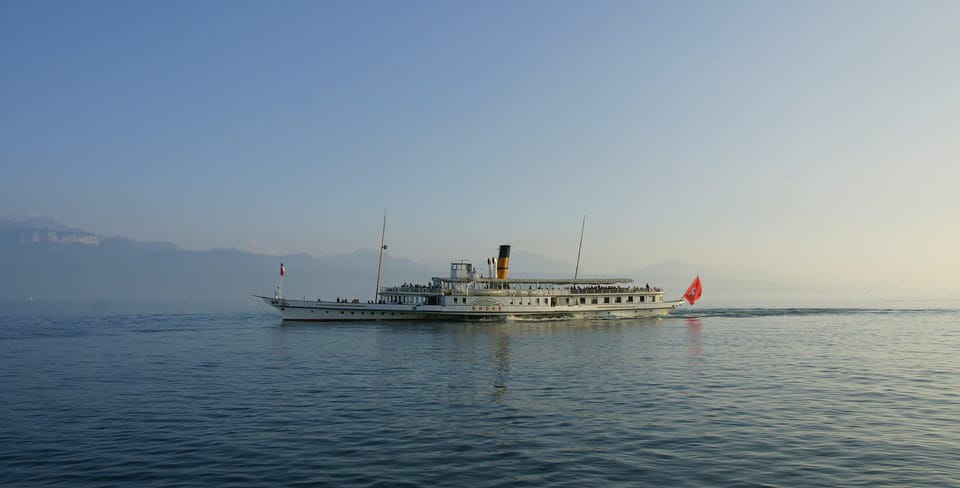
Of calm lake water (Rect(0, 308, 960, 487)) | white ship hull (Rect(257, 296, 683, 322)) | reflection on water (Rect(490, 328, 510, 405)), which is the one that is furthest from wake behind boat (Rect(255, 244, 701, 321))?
calm lake water (Rect(0, 308, 960, 487))

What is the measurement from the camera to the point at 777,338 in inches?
2571

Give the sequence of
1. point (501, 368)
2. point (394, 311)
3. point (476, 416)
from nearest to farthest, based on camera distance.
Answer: point (476, 416) → point (501, 368) → point (394, 311)

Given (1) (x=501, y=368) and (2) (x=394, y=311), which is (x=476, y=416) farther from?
(2) (x=394, y=311)

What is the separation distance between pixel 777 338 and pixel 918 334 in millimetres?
20459

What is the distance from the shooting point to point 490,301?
289 ft

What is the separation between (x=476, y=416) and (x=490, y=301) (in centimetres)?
6193

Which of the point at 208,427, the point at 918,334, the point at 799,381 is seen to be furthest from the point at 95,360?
the point at 918,334

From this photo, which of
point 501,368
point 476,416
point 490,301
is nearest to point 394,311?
point 490,301

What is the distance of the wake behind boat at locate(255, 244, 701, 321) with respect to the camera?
85.8m

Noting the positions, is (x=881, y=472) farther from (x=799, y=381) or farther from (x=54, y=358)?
(x=54, y=358)

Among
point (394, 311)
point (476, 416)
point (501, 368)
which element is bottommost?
point (476, 416)

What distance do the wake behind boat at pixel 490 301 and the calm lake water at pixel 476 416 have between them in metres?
31.3

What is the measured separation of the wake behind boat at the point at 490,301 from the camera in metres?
85.8

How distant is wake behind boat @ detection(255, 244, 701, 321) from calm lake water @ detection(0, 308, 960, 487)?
31.3 meters
